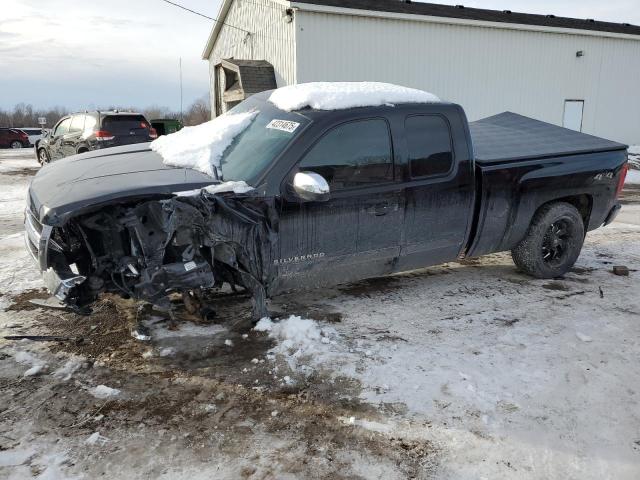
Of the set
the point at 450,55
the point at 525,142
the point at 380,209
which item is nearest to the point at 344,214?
the point at 380,209

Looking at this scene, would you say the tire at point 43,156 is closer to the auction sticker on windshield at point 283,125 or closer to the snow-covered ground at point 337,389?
the snow-covered ground at point 337,389

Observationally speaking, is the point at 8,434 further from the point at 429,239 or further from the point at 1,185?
the point at 1,185

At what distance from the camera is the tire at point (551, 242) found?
5.30 metres

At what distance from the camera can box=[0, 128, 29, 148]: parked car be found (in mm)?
30031

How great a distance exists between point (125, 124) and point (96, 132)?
2.74ft

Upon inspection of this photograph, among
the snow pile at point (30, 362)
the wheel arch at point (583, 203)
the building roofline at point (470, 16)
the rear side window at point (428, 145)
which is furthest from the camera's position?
the building roofline at point (470, 16)

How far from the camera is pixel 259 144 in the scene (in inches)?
165

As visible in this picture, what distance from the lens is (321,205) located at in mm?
4016

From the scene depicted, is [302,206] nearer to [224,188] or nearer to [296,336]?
[224,188]

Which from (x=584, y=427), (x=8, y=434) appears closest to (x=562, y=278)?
(x=584, y=427)

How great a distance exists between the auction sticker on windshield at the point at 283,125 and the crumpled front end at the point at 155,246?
2.21 feet

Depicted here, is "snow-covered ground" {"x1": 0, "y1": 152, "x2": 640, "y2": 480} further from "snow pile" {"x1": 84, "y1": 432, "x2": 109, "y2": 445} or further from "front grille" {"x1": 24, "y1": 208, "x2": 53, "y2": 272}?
"front grille" {"x1": 24, "y1": 208, "x2": 53, "y2": 272}

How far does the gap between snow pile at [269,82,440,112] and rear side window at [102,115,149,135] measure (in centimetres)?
995

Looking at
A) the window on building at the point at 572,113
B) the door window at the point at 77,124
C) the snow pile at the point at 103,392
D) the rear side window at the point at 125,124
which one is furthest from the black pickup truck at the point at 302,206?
the window on building at the point at 572,113
